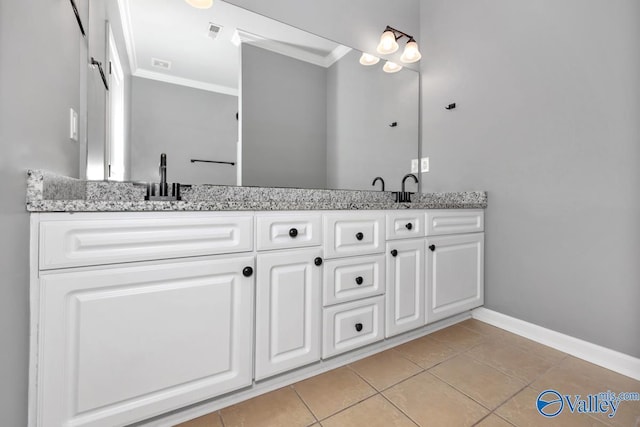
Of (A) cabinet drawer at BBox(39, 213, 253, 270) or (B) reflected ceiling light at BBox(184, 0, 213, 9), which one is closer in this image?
(A) cabinet drawer at BBox(39, 213, 253, 270)

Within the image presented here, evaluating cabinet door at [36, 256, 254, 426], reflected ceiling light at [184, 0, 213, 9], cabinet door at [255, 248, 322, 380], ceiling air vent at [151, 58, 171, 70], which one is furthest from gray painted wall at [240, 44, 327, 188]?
cabinet door at [36, 256, 254, 426]

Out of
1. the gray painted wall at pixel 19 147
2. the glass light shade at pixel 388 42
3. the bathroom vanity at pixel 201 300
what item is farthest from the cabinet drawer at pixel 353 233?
the glass light shade at pixel 388 42

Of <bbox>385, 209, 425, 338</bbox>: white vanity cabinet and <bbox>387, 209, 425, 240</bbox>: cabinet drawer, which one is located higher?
<bbox>387, 209, 425, 240</bbox>: cabinet drawer

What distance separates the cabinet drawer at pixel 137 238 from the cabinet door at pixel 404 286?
782 millimetres

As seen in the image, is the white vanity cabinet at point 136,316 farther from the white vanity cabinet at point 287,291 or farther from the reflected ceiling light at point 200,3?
the reflected ceiling light at point 200,3

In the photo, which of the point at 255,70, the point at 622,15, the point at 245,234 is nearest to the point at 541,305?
the point at 622,15

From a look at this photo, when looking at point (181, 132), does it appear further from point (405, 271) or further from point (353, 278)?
point (405, 271)

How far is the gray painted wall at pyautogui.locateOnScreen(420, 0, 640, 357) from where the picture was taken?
1.37 meters

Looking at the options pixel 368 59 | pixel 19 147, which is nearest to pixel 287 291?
pixel 19 147

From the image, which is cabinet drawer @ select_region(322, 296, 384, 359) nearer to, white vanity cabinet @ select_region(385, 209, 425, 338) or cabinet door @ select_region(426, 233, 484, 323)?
white vanity cabinet @ select_region(385, 209, 425, 338)

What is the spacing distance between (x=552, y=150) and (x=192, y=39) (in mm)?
2068

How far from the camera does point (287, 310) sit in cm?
116

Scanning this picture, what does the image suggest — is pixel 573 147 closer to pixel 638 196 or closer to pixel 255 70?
pixel 638 196

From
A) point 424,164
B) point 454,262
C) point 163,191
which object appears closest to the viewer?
point 163,191
